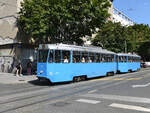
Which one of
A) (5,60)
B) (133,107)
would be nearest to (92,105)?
(133,107)

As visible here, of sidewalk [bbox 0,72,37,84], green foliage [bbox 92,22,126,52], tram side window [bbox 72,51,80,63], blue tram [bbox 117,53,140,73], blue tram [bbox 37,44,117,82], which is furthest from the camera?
green foliage [bbox 92,22,126,52]

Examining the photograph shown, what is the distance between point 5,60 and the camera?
21656 mm

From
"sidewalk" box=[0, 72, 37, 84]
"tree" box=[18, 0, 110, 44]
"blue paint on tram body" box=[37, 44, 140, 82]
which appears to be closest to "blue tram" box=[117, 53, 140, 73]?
"blue paint on tram body" box=[37, 44, 140, 82]

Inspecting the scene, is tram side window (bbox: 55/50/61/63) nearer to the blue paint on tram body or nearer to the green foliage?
the blue paint on tram body

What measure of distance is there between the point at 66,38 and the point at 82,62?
527 cm

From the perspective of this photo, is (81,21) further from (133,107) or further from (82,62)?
(133,107)

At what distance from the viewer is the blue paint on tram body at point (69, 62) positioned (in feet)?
38.3

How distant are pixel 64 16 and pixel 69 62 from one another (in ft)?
16.5

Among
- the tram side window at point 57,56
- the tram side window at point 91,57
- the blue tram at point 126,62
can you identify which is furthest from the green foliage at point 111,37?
the tram side window at point 57,56

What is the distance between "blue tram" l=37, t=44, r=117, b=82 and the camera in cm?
1168

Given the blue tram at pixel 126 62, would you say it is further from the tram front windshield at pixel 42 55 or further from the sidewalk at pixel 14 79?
the tram front windshield at pixel 42 55

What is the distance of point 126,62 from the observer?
2305 centimetres

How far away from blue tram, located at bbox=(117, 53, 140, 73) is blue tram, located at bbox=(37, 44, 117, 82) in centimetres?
613

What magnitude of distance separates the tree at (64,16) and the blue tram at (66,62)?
11.1 ft
